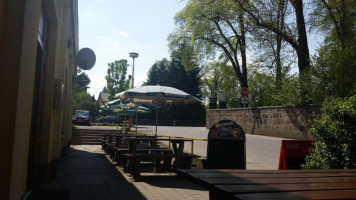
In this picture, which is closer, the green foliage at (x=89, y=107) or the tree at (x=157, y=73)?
the green foliage at (x=89, y=107)

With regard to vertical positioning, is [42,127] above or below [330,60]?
below

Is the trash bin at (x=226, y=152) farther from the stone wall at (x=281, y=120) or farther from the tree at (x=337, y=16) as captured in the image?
the tree at (x=337, y=16)

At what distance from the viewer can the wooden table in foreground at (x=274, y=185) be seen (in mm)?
2117

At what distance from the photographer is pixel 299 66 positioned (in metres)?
18.0

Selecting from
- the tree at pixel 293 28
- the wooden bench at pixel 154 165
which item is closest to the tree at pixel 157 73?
the tree at pixel 293 28

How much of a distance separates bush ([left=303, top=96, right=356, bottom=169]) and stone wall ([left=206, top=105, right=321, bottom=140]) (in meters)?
9.34

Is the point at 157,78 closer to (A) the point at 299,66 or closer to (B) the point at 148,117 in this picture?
(B) the point at 148,117

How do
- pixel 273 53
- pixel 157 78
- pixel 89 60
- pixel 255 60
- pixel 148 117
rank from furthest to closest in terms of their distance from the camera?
1. pixel 157 78
2. pixel 148 117
3. pixel 255 60
4. pixel 273 53
5. pixel 89 60

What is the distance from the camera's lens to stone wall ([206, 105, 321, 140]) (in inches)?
627

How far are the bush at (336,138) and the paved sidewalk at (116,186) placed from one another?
1.99 metres

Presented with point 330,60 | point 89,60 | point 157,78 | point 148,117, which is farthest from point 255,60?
point 157,78

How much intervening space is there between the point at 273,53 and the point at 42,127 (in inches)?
740

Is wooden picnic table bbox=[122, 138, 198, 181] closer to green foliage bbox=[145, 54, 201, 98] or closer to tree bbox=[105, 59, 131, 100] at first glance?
green foliage bbox=[145, 54, 201, 98]

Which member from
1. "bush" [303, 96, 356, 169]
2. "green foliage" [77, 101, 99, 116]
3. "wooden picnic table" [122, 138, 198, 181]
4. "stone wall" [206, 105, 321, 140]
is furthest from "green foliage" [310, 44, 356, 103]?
"green foliage" [77, 101, 99, 116]
